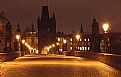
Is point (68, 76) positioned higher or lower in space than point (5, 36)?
lower

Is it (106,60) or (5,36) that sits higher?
(5,36)

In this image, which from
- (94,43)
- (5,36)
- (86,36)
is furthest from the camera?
(86,36)

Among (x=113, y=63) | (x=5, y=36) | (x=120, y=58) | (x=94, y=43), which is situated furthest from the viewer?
(x=5, y=36)

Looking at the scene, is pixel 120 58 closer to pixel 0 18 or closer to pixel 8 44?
pixel 8 44

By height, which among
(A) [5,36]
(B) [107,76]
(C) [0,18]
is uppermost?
(C) [0,18]

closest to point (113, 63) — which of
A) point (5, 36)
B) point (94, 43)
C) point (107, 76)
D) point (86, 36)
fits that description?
point (107, 76)

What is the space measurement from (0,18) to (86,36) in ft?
349

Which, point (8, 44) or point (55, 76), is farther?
point (8, 44)

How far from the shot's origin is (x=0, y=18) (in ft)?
290

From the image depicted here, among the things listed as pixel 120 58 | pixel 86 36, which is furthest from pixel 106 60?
pixel 86 36

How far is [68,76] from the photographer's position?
1750 cm

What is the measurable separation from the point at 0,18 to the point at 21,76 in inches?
2859

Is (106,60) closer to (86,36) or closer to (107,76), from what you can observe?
(107,76)

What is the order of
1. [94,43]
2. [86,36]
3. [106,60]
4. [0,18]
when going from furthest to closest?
1. [86,36]
2. [0,18]
3. [94,43]
4. [106,60]
